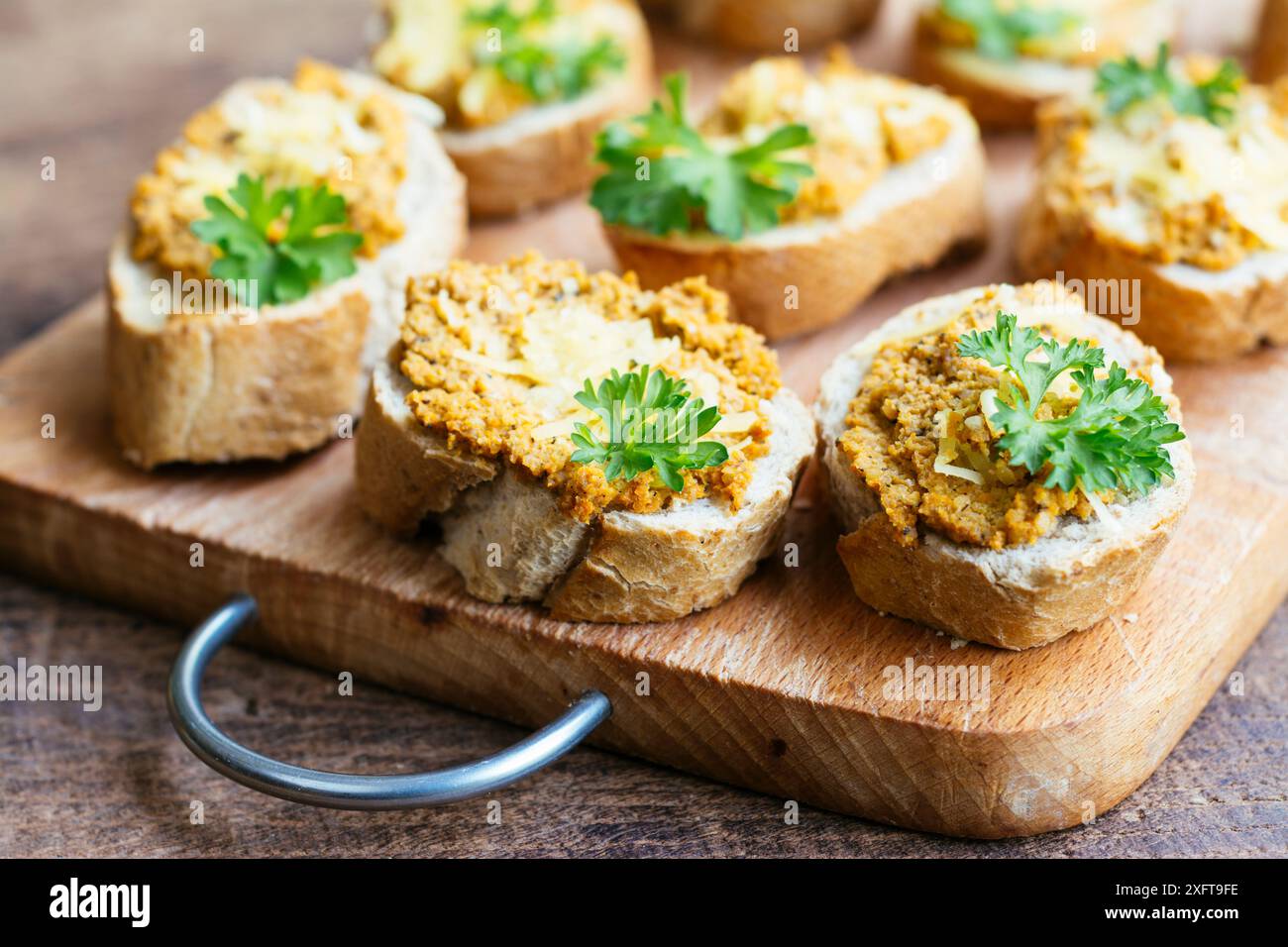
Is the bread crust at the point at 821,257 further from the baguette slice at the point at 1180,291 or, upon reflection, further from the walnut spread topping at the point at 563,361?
the walnut spread topping at the point at 563,361

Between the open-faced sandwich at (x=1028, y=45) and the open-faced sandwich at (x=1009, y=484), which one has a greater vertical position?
the open-faced sandwich at (x=1028, y=45)

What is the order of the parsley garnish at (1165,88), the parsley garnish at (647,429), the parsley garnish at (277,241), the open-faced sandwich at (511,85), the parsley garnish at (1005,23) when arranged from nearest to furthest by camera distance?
1. the parsley garnish at (647,429)
2. the parsley garnish at (277,241)
3. the parsley garnish at (1165,88)
4. the open-faced sandwich at (511,85)
5. the parsley garnish at (1005,23)

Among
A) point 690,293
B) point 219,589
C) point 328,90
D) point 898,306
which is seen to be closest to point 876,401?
point 690,293

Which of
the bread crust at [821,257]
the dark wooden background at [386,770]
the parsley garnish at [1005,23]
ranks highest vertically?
the parsley garnish at [1005,23]

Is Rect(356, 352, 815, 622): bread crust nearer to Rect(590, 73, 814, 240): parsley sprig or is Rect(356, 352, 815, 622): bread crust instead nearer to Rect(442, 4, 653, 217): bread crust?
Rect(590, 73, 814, 240): parsley sprig

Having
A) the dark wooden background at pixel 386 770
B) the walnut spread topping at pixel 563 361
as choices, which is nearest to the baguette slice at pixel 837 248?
the walnut spread topping at pixel 563 361

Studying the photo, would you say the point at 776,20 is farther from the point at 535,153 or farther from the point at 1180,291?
the point at 1180,291

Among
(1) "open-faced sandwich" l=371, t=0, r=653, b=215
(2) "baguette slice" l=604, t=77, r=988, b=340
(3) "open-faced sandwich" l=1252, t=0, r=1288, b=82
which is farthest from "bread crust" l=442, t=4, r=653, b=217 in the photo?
(3) "open-faced sandwich" l=1252, t=0, r=1288, b=82
